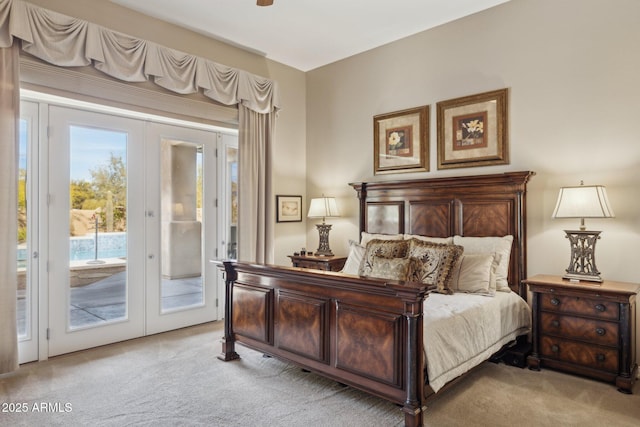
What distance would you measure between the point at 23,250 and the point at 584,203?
4.71 meters

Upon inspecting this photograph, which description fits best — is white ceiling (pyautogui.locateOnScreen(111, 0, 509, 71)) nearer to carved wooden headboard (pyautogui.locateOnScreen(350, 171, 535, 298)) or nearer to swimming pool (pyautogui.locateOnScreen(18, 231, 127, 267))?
carved wooden headboard (pyautogui.locateOnScreen(350, 171, 535, 298))

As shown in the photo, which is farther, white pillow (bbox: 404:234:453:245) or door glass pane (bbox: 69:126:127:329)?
white pillow (bbox: 404:234:453:245)

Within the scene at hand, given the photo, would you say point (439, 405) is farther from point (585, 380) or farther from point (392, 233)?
point (392, 233)

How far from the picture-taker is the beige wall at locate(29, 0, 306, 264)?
3936 mm

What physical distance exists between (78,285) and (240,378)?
1932 mm

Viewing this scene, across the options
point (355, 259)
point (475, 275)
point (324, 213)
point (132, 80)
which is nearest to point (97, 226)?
point (132, 80)

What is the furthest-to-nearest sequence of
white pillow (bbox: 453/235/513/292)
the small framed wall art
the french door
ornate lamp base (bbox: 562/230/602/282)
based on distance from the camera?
the small framed wall art, the french door, white pillow (bbox: 453/235/513/292), ornate lamp base (bbox: 562/230/602/282)

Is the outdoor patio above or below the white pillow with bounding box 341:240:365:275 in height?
below

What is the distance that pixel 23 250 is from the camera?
140 inches

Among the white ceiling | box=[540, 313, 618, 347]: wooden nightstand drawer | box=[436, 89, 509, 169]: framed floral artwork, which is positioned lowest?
box=[540, 313, 618, 347]: wooden nightstand drawer

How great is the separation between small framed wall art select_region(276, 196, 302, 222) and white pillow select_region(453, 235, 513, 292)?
7.79ft

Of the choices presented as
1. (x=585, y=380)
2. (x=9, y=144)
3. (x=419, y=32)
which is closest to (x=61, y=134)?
(x=9, y=144)

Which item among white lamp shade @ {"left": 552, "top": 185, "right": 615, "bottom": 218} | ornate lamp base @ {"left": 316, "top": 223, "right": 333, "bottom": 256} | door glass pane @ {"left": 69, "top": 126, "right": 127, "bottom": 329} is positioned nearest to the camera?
white lamp shade @ {"left": 552, "top": 185, "right": 615, "bottom": 218}

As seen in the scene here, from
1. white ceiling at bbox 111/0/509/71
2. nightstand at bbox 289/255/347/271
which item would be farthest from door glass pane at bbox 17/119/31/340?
nightstand at bbox 289/255/347/271
